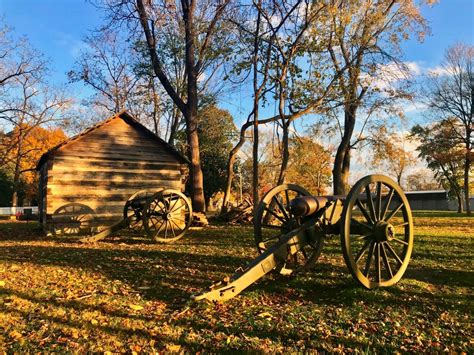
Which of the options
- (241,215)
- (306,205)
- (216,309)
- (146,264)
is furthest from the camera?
(241,215)

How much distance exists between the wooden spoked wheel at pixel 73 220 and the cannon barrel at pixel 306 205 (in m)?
10.5

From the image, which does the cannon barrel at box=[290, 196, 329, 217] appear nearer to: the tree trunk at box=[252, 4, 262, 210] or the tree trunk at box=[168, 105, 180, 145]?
the tree trunk at box=[252, 4, 262, 210]

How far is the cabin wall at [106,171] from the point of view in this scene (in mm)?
14469

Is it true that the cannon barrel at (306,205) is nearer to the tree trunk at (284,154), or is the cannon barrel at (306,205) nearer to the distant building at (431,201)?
the tree trunk at (284,154)

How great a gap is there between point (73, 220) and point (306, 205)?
1109 cm

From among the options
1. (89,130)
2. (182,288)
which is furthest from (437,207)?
(182,288)

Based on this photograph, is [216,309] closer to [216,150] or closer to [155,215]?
[155,215]

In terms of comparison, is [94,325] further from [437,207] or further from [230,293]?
[437,207]

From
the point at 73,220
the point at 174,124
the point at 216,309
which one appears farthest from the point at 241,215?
the point at 174,124

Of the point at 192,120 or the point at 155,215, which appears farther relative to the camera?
the point at 192,120

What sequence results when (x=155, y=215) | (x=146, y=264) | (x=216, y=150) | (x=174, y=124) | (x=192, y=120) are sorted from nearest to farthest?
(x=146, y=264) → (x=155, y=215) → (x=192, y=120) → (x=174, y=124) → (x=216, y=150)

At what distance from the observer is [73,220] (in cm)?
1462

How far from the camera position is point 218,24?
17641mm

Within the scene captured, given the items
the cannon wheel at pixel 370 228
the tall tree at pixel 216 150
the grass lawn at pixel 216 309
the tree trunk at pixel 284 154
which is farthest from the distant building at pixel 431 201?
the cannon wheel at pixel 370 228
